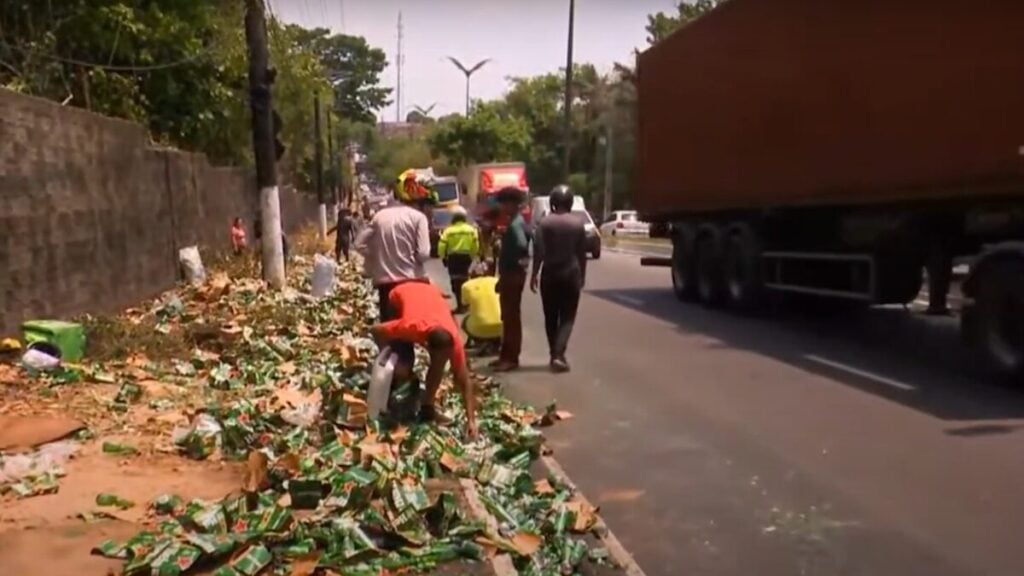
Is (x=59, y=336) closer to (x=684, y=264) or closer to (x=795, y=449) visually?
(x=795, y=449)

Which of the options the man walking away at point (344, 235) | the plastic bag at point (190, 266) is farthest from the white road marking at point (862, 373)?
the man walking away at point (344, 235)

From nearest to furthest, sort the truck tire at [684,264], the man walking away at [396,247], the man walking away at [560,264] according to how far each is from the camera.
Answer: the man walking away at [396,247] < the man walking away at [560,264] < the truck tire at [684,264]

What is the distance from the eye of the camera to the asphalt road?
19.9 feet

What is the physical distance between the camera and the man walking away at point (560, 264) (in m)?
11.8

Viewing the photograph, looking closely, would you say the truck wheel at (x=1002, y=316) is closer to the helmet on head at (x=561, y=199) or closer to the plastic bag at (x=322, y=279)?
the helmet on head at (x=561, y=199)

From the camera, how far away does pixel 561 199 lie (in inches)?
474

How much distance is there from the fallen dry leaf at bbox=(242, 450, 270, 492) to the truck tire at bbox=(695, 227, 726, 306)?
1194 centimetres

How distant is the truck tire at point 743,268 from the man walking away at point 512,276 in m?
5.70

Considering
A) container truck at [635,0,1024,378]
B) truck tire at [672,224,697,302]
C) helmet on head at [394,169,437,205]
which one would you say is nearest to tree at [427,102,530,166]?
container truck at [635,0,1024,378]

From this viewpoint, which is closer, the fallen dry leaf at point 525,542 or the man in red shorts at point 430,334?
the fallen dry leaf at point 525,542

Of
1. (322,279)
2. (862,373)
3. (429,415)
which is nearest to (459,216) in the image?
(322,279)

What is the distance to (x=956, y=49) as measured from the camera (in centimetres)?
1091

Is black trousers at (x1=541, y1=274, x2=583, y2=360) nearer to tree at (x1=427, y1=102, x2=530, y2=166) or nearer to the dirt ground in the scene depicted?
the dirt ground

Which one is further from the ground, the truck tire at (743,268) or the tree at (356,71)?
the tree at (356,71)
